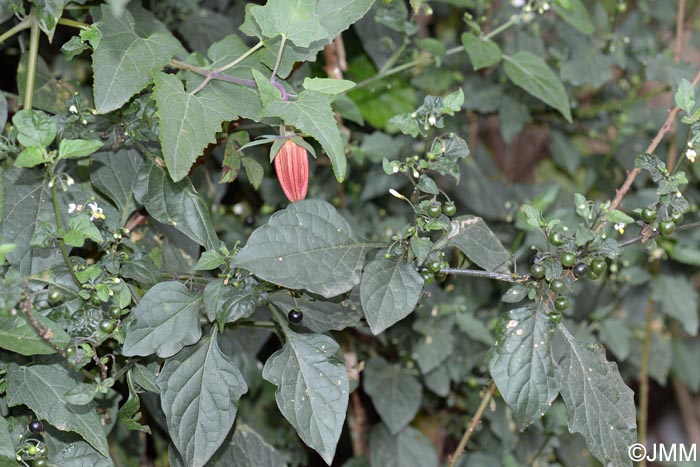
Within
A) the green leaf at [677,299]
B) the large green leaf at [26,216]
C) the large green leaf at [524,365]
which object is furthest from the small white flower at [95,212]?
the green leaf at [677,299]

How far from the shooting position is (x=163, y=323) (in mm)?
979

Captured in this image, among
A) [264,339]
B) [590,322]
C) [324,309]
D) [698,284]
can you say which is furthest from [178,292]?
[698,284]

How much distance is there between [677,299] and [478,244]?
87cm

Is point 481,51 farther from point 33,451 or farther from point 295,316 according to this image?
point 33,451

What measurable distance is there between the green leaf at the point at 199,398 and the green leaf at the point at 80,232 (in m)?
0.20

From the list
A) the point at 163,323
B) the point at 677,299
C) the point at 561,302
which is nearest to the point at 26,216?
the point at 163,323

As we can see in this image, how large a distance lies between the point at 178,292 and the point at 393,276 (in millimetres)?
288

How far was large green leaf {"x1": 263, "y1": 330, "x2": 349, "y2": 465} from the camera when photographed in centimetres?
96

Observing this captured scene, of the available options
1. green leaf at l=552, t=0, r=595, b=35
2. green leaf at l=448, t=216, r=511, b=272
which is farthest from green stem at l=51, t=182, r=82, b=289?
green leaf at l=552, t=0, r=595, b=35

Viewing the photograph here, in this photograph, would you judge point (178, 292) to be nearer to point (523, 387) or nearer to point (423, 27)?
point (523, 387)

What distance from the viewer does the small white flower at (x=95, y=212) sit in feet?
3.29

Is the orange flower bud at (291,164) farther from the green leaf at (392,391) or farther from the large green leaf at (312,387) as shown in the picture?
the green leaf at (392,391)

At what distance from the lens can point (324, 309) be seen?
1.08m

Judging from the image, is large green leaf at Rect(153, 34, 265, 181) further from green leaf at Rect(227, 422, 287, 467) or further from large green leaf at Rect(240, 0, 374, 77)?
green leaf at Rect(227, 422, 287, 467)
